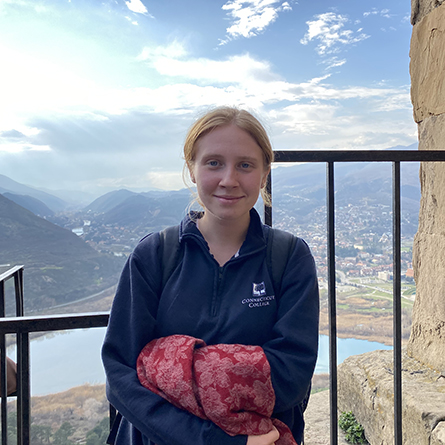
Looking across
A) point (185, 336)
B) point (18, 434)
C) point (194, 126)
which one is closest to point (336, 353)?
point (185, 336)

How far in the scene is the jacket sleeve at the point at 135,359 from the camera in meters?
0.83

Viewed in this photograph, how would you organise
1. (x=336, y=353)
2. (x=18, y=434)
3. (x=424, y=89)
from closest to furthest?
1. (x=18, y=434)
2. (x=336, y=353)
3. (x=424, y=89)

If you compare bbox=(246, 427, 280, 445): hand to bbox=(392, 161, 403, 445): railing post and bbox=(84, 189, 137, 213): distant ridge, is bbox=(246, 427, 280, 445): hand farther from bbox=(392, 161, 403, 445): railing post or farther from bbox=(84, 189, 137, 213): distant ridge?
bbox=(84, 189, 137, 213): distant ridge

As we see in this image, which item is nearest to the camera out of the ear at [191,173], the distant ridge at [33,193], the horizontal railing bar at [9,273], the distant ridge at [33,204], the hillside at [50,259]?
the ear at [191,173]

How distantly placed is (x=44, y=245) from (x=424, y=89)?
453 cm

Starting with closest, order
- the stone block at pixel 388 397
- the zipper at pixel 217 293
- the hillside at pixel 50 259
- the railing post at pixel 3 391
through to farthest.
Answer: the zipper at pixel 217 293 → the railing post at pixel 3 391 → the stone block at pixel 388 397 → the hillside at pixel 50 259

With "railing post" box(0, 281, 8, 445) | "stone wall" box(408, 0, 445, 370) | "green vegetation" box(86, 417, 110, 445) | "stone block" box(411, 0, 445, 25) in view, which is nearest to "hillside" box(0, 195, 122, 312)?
"green vegetation" box(86, 417, 110, 445)

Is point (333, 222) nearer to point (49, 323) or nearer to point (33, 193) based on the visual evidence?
point (49, 323)

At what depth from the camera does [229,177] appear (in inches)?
37.8

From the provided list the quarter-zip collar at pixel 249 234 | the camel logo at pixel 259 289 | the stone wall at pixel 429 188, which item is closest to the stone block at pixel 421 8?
the stone wall at pixel 429 188

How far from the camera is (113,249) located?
3.57 m

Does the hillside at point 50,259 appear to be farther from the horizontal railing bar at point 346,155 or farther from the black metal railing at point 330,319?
the horizontal railing bar at point 346,155

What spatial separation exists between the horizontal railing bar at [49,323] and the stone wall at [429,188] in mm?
2199

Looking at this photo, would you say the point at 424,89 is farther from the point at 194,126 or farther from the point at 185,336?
the point at 185,336
